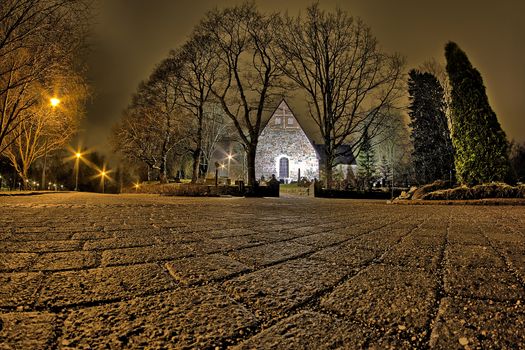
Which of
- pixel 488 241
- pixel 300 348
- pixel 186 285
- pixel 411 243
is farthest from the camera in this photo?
pixel 488 241

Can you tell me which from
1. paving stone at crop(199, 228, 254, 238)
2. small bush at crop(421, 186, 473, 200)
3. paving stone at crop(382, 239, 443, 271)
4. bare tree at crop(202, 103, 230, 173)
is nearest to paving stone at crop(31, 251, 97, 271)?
paving stone at crop(199, 228, 254, 238)

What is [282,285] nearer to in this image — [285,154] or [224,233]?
[224,233]

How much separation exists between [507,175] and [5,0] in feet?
56.3

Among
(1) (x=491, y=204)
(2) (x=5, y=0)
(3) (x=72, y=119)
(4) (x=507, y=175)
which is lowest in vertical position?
(1) (x=491, y=204)

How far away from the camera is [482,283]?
144cm

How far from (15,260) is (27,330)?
1.18 metres

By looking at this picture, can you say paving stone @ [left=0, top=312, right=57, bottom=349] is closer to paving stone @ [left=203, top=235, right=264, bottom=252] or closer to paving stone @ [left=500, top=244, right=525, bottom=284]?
paving stone @ [left=203, top=235, right=264, bottom=252]

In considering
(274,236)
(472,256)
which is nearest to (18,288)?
(274,236)

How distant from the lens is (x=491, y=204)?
962cm

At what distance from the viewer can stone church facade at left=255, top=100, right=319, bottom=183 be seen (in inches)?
1330

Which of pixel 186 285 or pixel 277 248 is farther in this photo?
pixel 277 248

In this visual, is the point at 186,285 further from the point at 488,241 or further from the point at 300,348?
the point at 488,241

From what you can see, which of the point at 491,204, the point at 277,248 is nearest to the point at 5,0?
the point at 277,248

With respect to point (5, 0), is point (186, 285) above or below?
below
